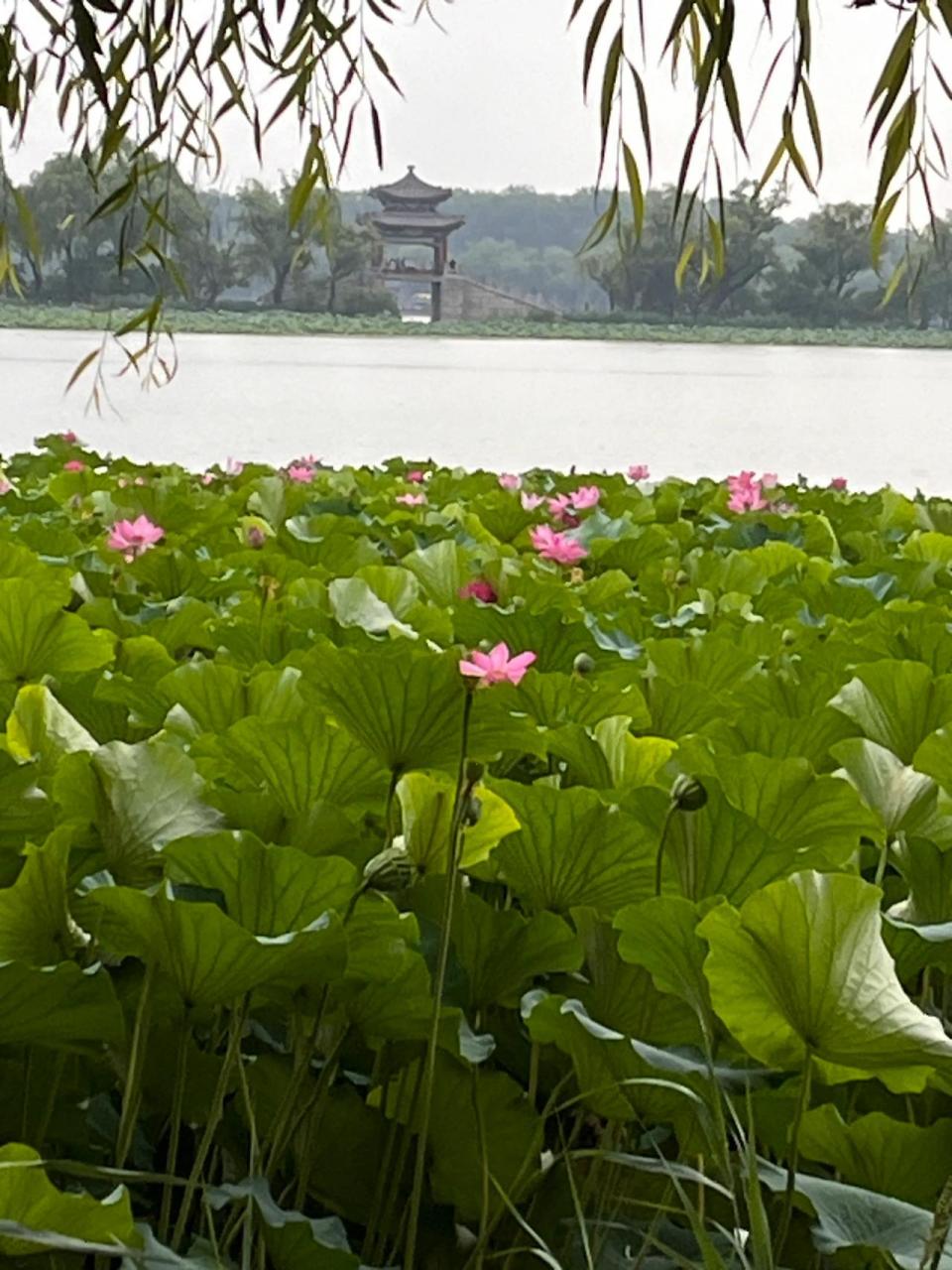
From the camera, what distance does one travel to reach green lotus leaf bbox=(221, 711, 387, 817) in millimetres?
518

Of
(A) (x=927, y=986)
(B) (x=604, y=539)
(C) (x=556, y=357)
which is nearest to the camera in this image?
(A) (x=927, y=986)

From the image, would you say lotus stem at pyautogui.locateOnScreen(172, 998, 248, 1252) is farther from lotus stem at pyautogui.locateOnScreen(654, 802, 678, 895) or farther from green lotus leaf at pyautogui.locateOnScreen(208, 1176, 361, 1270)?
lotus stem at pyautogui.locateOnScreen(654, 802, 678, 895)

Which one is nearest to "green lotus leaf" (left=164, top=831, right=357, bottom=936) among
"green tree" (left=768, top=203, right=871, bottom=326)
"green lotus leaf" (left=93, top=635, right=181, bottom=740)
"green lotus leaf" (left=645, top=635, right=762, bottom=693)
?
"green lotus leaf" (left=93, top=635, right=181, bottom=740)

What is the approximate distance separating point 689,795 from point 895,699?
0.79 ft

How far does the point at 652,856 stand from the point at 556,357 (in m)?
21.6

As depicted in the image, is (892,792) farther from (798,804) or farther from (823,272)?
(823,272)

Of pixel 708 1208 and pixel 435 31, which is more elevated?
pixel 435 31

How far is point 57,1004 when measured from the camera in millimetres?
410

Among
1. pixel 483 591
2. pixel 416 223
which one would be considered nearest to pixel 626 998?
pixel 483 591

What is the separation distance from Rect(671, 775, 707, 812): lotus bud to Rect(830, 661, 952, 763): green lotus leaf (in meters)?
0.22

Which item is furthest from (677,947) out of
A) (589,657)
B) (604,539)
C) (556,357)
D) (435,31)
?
(556,357)

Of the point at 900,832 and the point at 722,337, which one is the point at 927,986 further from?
the point at 722,337

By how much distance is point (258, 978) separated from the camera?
16.3 inches

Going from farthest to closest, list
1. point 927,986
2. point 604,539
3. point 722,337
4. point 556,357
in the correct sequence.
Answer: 1. point 556,357
2. point 722,337
3. point 604,539
4. point 927,986
